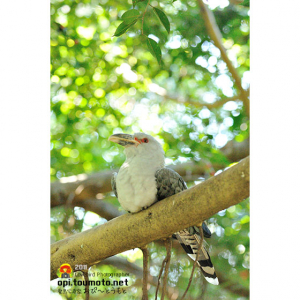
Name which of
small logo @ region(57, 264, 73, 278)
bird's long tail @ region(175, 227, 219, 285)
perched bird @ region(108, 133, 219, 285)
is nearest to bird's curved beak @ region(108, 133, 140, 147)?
perched bird @ region(108, 133, 219, 285)

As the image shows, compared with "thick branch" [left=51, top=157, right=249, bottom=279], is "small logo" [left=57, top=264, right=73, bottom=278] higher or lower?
lower

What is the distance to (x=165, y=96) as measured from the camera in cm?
256

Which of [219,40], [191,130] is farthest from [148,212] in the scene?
[219,40]

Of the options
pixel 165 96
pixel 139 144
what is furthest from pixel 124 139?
pixel 165 96

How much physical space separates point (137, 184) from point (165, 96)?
3.86 feet

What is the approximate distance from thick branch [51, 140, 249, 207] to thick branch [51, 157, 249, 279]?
2.96 ft

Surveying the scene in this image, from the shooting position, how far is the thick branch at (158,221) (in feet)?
3.93

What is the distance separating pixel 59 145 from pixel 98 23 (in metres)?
0.95

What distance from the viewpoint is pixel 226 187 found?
119 centimetres

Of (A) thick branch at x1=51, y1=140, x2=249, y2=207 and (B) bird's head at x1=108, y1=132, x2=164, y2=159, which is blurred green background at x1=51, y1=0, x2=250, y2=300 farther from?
(B) bird's head at x1=108, y1=132, x2=164, y2=159

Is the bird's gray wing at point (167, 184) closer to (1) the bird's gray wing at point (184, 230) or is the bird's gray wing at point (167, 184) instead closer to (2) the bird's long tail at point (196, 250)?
(1) the bird's gray wing at point (184, 230)

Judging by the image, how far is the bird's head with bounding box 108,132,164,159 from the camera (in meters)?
1.67

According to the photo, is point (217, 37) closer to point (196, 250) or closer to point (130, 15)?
point (130, 15)
